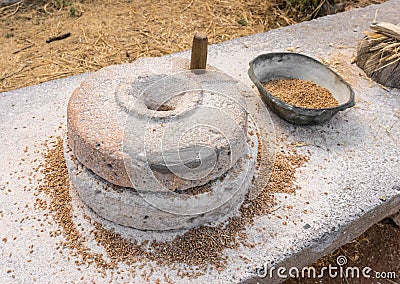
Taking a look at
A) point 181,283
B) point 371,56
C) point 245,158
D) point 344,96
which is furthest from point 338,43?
point 181,283

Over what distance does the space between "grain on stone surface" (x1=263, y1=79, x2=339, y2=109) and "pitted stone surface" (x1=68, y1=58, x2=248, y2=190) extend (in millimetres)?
619

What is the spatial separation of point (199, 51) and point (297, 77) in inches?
37.7

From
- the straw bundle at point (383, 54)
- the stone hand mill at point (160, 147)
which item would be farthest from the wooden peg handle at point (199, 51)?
the straw bundle at point (383, 54)

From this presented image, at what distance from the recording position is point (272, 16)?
4.38 meters

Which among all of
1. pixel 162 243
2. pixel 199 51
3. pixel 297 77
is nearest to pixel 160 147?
pixel 162 243

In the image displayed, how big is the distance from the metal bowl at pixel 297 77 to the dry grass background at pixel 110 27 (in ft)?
3.96

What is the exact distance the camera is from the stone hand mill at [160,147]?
1.72 meters

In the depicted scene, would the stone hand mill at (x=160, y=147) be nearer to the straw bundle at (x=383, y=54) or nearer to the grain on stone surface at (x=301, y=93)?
the grain on stone surface at (x=301, y=93)

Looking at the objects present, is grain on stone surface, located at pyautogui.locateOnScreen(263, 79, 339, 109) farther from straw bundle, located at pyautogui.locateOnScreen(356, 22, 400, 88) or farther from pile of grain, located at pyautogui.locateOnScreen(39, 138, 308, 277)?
pile of grain, located at pyautogui.locateOnScreen(39, 138, 308, 277)

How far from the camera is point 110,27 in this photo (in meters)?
4.02

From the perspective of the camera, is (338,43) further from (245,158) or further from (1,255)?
(1,255)

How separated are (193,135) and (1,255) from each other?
967 millimetres

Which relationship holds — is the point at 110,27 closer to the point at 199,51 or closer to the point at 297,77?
the point at 297,77

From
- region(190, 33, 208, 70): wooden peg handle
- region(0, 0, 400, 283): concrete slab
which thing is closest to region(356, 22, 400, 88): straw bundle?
region(0, 0, 400, 283): concrete slab
